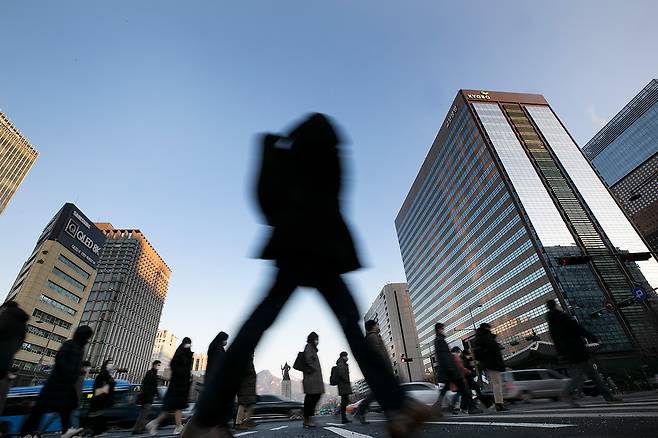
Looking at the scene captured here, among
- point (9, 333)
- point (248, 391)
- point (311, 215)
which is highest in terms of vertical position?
point (9, 333)

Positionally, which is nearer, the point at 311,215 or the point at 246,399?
the point at 311,215

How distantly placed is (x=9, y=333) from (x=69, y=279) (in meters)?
64.9

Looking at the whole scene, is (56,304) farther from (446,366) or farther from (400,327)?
(400,327)

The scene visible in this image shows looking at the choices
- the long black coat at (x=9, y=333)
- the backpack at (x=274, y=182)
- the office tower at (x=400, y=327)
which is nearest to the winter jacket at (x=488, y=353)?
the backpack at (x=274, y=182)

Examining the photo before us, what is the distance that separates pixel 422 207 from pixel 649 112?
73021 mm

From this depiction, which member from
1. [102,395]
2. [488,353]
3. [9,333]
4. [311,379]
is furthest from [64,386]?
[488,353]

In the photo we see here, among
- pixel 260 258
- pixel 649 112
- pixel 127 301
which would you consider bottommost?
pixel 260 258

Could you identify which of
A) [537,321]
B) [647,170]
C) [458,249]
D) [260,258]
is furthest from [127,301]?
[647,170]

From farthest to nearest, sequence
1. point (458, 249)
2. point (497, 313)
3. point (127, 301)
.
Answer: point (127, 301), point (458, 249), point (497, 313)

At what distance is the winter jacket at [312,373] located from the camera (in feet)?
18.6

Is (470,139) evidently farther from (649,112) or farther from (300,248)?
(300,248)

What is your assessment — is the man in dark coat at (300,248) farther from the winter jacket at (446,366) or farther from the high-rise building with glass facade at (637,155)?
the high-rise building with glass facade at (637,155)

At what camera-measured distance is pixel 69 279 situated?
54.0 m

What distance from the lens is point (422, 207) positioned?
3777 inches
